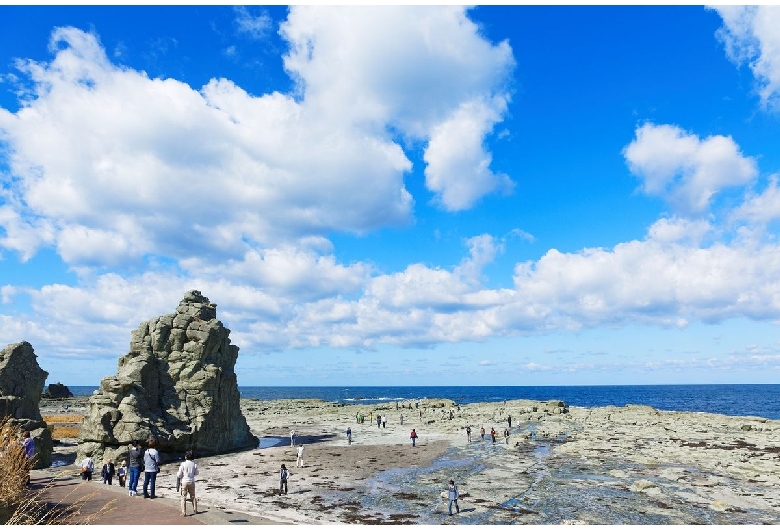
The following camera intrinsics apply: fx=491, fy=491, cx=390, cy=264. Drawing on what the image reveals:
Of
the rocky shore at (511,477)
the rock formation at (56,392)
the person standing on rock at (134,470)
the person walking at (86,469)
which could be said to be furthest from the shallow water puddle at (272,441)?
the rock formation at (56,392)

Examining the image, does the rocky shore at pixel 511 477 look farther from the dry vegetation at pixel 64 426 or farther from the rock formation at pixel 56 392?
the rock formation at pixel 56 392

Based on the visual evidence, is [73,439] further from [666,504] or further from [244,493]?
[666,504]

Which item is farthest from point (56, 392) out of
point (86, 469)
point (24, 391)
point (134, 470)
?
point (134, 470)

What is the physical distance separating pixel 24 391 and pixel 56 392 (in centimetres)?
11567

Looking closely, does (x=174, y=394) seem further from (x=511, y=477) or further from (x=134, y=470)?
(x=511, y=477)

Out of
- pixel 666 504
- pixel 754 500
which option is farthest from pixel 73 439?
pixel 754 500

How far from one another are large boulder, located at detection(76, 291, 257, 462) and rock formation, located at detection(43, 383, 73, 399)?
111 m

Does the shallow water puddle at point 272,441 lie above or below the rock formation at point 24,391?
below

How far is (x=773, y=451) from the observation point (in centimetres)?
4600

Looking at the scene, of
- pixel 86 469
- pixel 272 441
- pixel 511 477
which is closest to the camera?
pixel 86 469

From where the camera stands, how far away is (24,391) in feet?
132

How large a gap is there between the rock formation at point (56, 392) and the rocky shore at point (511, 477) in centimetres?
9908

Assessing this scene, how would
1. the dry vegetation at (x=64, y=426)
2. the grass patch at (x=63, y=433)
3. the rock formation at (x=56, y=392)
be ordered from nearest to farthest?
the grass patch at (x=63, y=433)
the dry vegetation at (x=64, y=426)
the rock formation at (x=56, y=392)

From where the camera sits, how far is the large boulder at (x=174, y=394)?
125 feet
